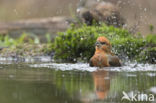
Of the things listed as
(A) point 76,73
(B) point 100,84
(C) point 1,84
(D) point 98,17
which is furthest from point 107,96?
(D) point 98,17

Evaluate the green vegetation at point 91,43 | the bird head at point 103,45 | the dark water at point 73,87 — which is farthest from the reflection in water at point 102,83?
the green vegetation at point 91,43

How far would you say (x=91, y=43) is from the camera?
8.34 m

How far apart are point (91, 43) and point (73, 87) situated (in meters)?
4.13

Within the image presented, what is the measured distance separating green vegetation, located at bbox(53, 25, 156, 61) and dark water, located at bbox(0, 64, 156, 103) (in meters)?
2.39

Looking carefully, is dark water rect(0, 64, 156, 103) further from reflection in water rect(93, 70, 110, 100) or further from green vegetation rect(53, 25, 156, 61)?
green vegetation rect(53, 25, 156, 61)

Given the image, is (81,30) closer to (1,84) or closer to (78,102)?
(1,84)

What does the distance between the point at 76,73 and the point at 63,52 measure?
9.73ft

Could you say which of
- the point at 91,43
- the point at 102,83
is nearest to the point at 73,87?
the point at 102,83

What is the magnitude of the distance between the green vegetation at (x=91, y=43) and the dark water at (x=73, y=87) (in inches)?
94.0

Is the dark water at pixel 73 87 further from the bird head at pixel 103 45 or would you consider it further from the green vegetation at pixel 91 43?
the green vegetation at pixel 91 43

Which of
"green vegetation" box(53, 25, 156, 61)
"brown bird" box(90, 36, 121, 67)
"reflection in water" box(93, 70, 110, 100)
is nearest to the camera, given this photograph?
"reflection in water" box(93, 70, 110, 100)

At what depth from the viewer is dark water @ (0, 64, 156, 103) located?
3497 mm

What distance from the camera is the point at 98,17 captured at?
9.75m

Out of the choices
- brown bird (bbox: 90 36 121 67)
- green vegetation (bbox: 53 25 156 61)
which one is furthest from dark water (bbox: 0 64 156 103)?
green vegetation (bbox: 53 25 156 61)
